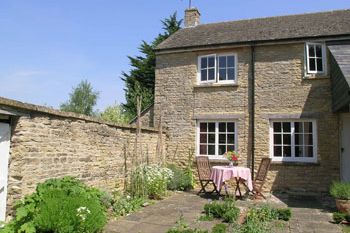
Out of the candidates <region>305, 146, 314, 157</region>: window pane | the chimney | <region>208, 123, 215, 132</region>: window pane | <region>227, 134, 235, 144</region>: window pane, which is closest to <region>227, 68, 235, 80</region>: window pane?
<region>208, 123, 215, 132</region>: window pane

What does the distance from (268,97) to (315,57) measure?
2.13 metres

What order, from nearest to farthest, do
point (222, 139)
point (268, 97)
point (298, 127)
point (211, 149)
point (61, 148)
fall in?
point (61, 148)
point (298, 127)
point (268, 97)
point (222, 139)
point (211, 149)

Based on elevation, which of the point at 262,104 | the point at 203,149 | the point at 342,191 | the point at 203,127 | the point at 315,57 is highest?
the point at 315,57

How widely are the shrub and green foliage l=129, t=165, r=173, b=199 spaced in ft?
4.71

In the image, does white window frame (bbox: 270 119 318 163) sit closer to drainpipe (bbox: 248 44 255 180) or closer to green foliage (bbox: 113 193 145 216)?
drainpipe (bbox: 248 44 255 180)

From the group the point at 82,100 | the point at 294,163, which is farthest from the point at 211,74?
the point at 82,100

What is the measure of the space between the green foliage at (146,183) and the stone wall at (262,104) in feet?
10.00

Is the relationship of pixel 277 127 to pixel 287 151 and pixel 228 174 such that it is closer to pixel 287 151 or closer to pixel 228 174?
pixel 287 151

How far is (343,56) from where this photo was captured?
1059 centimetres

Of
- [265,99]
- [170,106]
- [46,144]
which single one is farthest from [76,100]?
[46,144]

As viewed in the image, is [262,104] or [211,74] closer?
[262,104]

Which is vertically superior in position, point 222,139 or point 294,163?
point 222,139

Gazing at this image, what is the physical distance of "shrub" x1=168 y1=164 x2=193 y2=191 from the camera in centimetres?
1183

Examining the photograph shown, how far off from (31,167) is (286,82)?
912 cm
